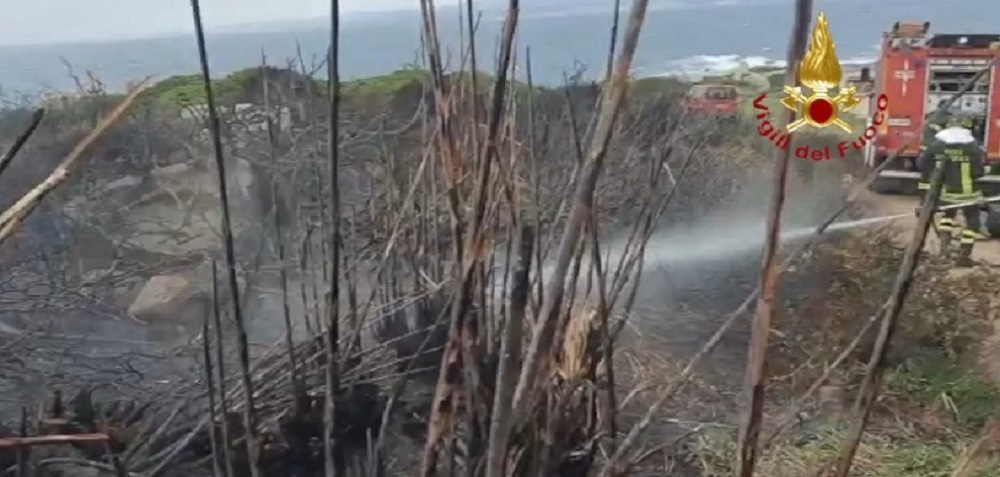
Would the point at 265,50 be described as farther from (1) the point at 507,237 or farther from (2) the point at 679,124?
(1) the point at 507,237

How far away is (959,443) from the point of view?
1.02m

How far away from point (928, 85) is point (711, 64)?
238 millimetres

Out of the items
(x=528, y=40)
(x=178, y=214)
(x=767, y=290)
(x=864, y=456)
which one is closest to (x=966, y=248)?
(x=864, y=456)

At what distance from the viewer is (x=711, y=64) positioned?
1.17m

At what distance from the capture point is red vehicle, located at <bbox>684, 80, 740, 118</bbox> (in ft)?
3.69

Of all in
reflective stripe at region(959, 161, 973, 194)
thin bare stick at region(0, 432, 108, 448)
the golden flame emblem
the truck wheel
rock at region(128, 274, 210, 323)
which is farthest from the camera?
Answer: the truck wheel

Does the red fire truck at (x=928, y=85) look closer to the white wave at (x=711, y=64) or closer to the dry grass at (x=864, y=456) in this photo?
the white wave at (x=711, y=64)

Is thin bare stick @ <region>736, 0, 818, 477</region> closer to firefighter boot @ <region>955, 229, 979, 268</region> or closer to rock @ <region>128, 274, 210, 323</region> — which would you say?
rock @ <region>128, 274, 210, 323</region>

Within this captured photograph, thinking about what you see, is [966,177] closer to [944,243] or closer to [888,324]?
[944,243]

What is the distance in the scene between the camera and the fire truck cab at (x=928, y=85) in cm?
107

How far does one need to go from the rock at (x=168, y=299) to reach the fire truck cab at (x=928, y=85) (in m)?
0.67

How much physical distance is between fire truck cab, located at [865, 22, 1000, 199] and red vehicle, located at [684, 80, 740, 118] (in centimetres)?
14

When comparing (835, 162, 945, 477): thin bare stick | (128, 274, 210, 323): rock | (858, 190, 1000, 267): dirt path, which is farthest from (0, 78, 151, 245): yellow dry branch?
(858, 190, 1000, 267): dirt path

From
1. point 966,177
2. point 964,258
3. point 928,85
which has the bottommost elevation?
point 964,258
